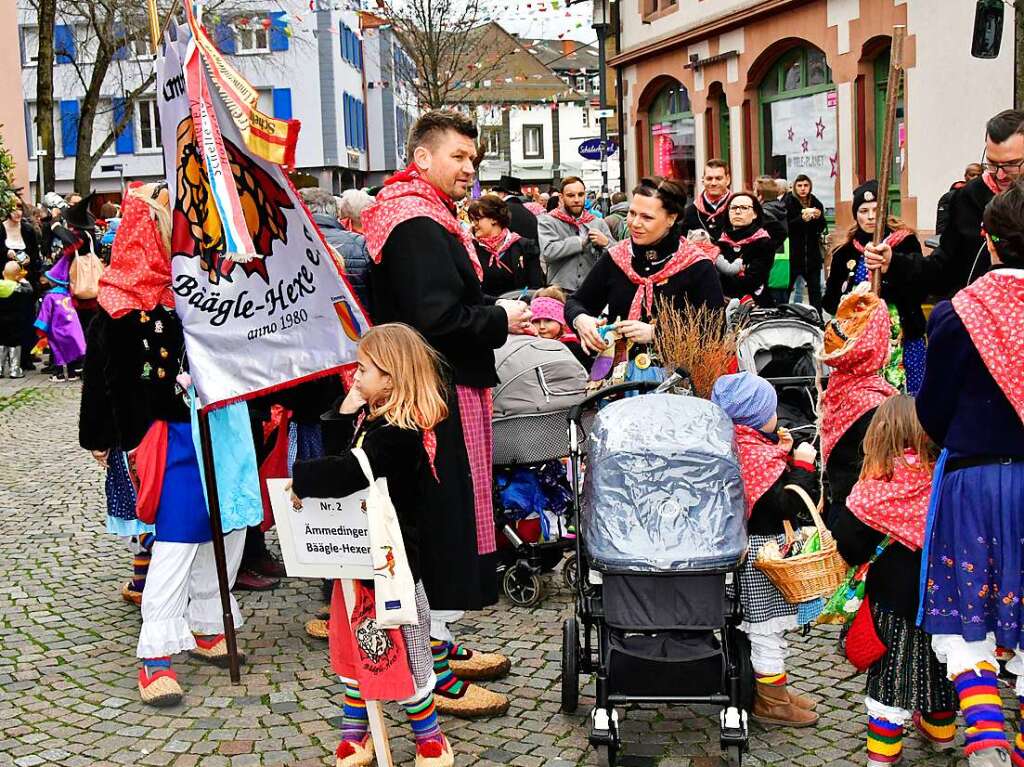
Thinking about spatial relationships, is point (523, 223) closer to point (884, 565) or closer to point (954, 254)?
point (954, 254)

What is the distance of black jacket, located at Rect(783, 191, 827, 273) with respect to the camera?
14039mm

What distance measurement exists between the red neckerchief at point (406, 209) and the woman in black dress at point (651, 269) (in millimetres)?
1129

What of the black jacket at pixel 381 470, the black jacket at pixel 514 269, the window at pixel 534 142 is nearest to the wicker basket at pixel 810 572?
the black jacket at pixel 381 470

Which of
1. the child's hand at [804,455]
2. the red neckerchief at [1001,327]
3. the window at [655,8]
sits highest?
the window at [655,8]

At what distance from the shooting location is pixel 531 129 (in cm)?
8244

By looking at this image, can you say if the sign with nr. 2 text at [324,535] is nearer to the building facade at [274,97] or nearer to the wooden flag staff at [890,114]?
the wooden flag staff at [890,114]

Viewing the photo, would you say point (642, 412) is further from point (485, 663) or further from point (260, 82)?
point (260, 82)

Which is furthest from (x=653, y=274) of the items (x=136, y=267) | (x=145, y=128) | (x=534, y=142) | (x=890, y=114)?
(x=534, y=142)

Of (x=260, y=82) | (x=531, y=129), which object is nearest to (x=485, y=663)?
(x=260, y=82)

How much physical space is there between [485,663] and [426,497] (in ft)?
3.44

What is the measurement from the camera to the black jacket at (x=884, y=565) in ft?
13.4

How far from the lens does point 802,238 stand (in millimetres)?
14156

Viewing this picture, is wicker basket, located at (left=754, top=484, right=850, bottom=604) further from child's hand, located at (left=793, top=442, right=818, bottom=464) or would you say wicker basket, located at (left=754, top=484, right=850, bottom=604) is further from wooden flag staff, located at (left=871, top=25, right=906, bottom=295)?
wooden flag staff, located at (left=871, top=25, right=906, bottom=295)

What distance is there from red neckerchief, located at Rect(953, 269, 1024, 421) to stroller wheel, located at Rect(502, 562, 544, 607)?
2.90 meters
